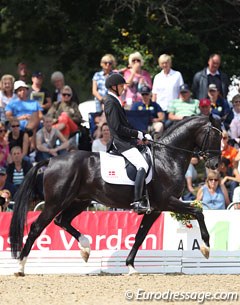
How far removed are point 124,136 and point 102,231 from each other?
64.3 inches

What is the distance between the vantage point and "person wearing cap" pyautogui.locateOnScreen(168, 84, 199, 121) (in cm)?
1716

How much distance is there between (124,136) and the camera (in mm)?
12586

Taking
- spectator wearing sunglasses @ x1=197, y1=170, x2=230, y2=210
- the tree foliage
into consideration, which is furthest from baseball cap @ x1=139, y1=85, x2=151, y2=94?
spectator wearing sunglasses @ x1=197, y1=170, x2=230, y2=210

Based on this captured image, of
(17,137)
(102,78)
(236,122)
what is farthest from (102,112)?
(236,122)

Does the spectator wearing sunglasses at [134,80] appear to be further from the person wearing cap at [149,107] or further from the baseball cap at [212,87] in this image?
the baseball cap at [212,87]

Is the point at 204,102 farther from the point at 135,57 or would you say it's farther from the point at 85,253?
the point at 85,253

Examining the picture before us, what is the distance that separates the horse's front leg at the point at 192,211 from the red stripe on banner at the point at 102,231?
983 millimetres

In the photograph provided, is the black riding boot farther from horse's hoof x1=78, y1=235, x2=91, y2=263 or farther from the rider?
horse's hoof x1=78, y1=235, x2=91, y2=263

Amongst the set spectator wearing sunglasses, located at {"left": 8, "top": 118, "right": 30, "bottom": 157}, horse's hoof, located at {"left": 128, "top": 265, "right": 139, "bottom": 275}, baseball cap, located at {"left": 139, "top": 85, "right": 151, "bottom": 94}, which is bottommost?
horse's hoof, located at {"left": 128, "top": 265, "right": 139, "bottom": 275}

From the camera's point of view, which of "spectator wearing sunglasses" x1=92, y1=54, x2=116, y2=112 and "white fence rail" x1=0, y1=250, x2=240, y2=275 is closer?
"white fence rail" x1=0, y1=250, x2=240, y2=275

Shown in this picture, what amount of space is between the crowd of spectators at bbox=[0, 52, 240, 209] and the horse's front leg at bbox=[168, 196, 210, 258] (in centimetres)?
347

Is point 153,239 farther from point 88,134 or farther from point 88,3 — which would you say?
point 88,3

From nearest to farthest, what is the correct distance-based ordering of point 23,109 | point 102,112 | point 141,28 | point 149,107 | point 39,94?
1. point 149,107
2. point 23,109
3. point 102,112
4. point 39,94
5. point 141,28

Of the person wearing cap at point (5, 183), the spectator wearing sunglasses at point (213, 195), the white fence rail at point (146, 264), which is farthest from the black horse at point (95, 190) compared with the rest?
the person wearing cap at point (5, 183)
